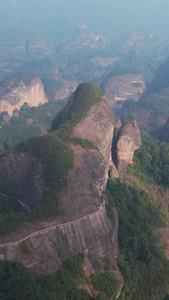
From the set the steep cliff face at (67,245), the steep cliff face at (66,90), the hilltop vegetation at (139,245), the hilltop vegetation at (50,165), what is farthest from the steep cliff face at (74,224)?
the steep cliff face at (66,90)

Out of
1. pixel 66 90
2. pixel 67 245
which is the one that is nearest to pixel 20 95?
pixel 66 90

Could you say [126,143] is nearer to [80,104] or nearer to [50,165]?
[80,104]

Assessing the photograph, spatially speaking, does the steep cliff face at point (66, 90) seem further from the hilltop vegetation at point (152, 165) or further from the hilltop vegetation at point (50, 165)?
the hilltop vegetation at point (50, 165)

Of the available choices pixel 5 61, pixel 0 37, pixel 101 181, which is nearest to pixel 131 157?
pixel 101 181

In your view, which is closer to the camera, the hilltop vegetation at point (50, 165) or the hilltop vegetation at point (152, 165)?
the hilltop vegetation at point (50, 165)

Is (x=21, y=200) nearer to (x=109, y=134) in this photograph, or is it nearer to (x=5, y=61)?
(x=109, y=134)
